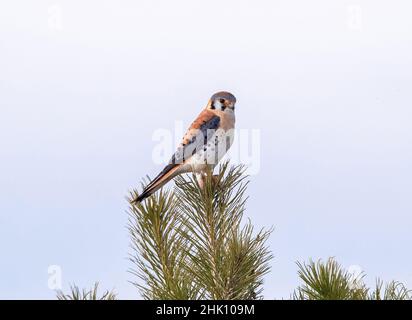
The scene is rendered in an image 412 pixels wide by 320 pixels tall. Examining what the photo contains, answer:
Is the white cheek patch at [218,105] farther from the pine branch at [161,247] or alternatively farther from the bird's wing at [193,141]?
the pine branch at [161,247]

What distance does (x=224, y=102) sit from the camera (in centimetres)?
1014

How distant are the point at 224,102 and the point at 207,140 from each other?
1064 mm

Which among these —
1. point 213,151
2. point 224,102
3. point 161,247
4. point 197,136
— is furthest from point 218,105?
point 161,247

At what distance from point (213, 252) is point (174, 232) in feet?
1.27

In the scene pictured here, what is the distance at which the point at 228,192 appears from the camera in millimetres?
5555

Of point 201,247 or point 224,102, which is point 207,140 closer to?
point 224,102

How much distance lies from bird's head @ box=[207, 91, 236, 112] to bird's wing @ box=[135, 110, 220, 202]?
157 millimetres

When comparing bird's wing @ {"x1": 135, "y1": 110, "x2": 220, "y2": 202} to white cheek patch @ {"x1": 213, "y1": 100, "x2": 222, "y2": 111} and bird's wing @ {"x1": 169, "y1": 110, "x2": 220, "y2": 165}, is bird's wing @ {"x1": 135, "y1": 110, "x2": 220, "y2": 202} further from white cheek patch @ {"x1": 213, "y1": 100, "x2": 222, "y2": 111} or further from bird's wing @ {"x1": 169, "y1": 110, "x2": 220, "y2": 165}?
white cheek patch @ {"x1": 213, "y1": 100, "x2": 222, "y2": 111}

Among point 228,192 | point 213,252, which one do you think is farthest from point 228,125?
point 213,252

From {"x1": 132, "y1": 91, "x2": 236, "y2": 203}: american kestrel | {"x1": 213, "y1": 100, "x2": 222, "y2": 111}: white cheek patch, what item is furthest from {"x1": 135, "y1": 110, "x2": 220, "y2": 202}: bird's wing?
{"x1": 213, "y1": 100, "x2": 222, "y2": 111}: white cheek patch

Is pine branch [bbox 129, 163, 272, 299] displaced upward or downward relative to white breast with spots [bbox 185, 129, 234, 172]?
downward

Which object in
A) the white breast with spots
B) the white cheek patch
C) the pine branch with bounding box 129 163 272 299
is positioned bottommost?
the pine branch with bounding box 129 163 272 299

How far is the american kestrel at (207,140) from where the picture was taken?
8.48 m

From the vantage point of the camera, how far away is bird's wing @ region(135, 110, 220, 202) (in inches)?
325
